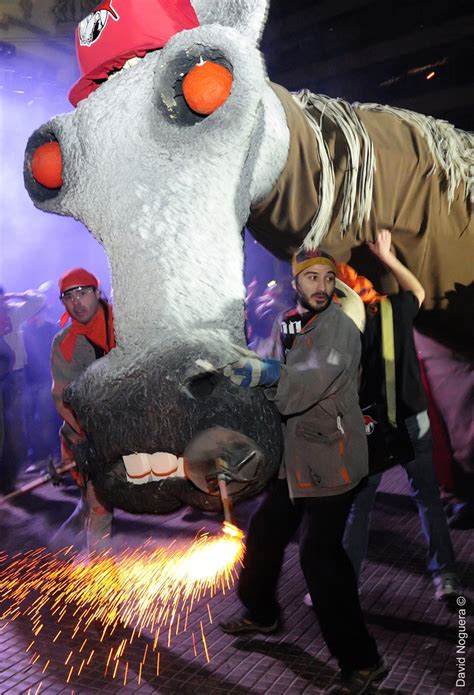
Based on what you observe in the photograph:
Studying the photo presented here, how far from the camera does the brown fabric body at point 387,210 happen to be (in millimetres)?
1857

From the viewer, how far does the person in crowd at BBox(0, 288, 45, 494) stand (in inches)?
255

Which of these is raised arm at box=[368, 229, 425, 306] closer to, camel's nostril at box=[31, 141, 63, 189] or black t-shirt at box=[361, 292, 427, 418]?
black t-shirt at box=[361, 292, 427, 418]

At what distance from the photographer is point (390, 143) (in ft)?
6.68

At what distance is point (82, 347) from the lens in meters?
3.79

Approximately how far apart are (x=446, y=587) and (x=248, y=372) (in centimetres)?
257

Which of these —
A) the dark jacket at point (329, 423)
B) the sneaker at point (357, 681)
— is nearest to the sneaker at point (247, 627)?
the sneaker at point (357, 681)

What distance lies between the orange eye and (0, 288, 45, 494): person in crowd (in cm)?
528

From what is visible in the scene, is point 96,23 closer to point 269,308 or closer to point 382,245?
point 382,245

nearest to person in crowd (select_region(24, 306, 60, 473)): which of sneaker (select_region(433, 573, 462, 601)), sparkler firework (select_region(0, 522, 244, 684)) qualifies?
sparkler firework (select_region(0, 522, 244, 684))

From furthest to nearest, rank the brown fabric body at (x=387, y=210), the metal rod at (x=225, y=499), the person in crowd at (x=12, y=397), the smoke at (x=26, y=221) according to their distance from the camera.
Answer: the smoke at (x=26, y=221)
the person in crowd at (x=12, y=397)
the brown fabric body at (x=387, y=210)
the metal rod at (x=225, y=499)

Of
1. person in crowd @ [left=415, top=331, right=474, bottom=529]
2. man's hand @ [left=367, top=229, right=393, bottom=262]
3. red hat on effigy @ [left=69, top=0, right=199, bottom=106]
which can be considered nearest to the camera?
red hat on effigy @ [left=69, top=0, right=199, bottom=106]

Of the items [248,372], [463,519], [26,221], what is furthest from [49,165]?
[26,221]

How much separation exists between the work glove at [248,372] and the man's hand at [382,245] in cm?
78

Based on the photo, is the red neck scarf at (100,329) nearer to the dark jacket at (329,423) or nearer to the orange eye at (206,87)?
the dark jacket at (329,423)
